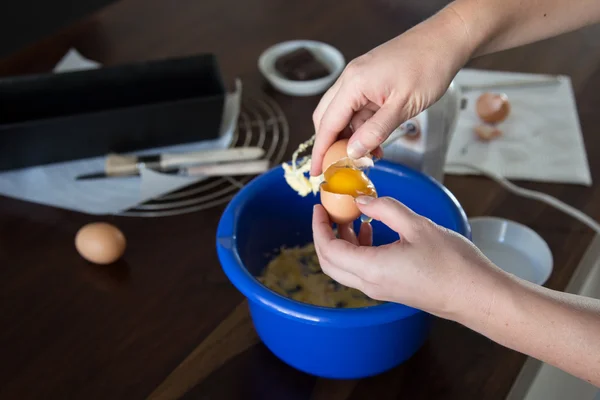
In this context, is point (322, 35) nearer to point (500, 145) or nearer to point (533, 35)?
point (500, 145)

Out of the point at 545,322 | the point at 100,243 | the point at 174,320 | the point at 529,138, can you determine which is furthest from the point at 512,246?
the point at 100,243

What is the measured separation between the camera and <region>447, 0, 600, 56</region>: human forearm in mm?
761

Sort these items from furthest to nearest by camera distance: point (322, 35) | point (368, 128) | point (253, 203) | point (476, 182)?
1. point (322, 35)
2. point (476, 182)
3. point (253, 203)
4. point (368, 128)

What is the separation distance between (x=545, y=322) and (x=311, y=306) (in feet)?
0.77

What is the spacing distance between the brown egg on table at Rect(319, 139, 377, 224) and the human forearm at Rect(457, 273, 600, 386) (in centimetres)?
20

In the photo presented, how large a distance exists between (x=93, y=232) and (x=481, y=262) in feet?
1.89

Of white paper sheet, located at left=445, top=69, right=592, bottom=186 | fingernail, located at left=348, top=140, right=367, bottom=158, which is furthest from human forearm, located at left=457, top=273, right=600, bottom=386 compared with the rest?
white paper sheet, located at left=445, top=69, right=592, bottom=186

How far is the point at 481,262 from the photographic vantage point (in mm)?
566

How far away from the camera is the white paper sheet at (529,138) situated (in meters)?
1.04

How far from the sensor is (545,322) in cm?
55

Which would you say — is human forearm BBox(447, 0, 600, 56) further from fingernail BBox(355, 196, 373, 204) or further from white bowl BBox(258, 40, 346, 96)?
white bowl BBox(258, 40, 346, 96)

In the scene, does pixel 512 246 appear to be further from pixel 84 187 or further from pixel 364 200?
pixel 84 187

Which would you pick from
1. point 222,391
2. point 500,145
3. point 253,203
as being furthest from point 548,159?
point 222,391

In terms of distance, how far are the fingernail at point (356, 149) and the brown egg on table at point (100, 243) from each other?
39cm
